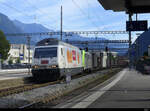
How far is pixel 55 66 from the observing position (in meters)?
20.7

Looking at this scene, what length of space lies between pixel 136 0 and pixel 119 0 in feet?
3.32

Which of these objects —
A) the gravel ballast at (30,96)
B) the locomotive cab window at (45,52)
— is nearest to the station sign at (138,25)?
the locomotive cab window at (45,52)

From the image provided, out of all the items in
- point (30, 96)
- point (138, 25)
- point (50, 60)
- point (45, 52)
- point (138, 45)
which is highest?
point (138, 45)

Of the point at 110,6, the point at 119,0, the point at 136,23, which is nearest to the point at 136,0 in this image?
the point at 119,0

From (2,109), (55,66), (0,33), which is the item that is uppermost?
(0,33)

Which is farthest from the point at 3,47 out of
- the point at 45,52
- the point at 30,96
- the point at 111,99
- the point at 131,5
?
the point at 111,99

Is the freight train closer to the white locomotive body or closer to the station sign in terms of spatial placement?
the white locomotive body

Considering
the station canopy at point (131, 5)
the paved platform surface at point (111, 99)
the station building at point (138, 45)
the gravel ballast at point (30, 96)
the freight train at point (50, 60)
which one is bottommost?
the gravel ballast at point (30, 96)

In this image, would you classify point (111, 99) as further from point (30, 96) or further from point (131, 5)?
point (131, 5)

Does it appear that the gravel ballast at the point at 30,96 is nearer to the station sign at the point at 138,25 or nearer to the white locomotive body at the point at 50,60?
the white locomotive body at the point at 50,60

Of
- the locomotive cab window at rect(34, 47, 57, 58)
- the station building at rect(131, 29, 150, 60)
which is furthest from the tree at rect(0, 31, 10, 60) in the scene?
the locomotive cab window at rect(34, 47, 57, 58)

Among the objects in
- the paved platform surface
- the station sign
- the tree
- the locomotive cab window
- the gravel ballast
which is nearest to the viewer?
the paved platform surface

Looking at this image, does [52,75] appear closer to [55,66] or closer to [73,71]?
[55,66]

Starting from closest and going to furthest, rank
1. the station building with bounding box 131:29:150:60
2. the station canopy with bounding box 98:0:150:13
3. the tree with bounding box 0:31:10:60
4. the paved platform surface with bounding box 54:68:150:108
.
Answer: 1. the paved platform surface with bounding box 54:68:150:108
2. the station canopy with bounding box 98:0:150:13
3. the station building with bounding box 131:29:150:60
4. the tree with bounding box 0:31:10:60
